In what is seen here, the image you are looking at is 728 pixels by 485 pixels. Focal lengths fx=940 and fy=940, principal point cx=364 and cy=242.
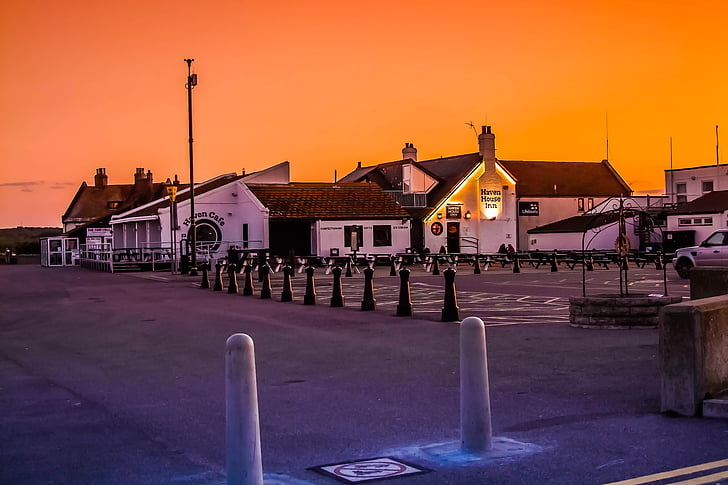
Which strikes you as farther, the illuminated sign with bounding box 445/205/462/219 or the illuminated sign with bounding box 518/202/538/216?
the illuminated sign with bounding box 518/202/538/216

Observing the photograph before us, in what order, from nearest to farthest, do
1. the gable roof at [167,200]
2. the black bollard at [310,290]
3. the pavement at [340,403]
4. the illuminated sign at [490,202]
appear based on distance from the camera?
the pavement at [340,403]
the black bollard at [310,290]
the gable roof at [167,200]
the illuminated sign at [490,202]

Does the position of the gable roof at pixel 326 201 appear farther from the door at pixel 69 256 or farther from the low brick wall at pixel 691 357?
the low brick wall at pixel 691 357

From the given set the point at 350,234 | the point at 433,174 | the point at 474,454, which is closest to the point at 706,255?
the point at 350,234

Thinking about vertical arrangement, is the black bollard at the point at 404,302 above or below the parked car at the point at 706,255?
below

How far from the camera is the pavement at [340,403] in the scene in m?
6.55

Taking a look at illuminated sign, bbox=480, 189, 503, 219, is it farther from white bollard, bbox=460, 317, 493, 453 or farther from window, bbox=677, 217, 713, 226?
white bollard, bbox=460, 317, 493, 453

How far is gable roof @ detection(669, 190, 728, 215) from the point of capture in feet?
169

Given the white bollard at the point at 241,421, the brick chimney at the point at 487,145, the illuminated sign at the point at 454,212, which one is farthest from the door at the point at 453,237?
the white bollard at the point at 241,421

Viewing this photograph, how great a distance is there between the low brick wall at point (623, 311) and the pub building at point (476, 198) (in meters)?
43.3

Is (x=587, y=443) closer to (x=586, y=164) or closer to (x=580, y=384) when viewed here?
(x=580, y=384)

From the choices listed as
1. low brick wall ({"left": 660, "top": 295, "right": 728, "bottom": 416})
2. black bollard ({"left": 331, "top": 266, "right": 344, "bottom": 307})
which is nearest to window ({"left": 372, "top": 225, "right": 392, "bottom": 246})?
black bollard ({"left": 331, "top": 266, "right": 344, "bottom": 307})

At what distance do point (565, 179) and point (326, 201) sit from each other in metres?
23.9

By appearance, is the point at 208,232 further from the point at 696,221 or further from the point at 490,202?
the point at 696,221

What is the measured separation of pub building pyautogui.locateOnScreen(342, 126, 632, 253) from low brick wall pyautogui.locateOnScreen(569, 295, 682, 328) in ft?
142
